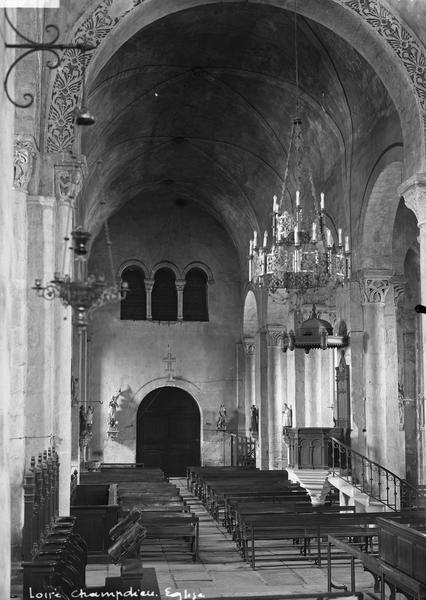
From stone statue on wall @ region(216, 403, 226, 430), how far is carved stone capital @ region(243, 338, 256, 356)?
2.04 metres

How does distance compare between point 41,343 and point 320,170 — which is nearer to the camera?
point 41,343

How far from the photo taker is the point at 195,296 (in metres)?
30.2

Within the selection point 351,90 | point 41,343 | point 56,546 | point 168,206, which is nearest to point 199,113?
point 351,90

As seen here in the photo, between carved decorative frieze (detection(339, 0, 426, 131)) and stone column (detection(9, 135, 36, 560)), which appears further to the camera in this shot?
carved decorative frieze (detection(339, 0, 426, 131))

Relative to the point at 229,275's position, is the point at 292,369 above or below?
below

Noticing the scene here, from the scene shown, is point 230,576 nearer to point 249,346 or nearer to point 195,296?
point 249,346

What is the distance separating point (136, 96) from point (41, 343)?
32.3 ft

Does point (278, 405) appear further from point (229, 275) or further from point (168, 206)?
point (168, 206)

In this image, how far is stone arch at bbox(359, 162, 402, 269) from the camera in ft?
55.6

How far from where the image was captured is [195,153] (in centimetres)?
2498

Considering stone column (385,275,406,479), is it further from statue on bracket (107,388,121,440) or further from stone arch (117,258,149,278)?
stone arch (117,258,149,278)

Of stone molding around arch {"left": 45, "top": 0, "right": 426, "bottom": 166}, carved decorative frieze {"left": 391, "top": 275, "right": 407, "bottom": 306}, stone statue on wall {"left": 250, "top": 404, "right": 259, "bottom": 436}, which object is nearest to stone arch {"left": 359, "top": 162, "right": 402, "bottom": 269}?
carved decorative frieze {"left": 391, "top": 275, "right": 407, "bottom": 306}

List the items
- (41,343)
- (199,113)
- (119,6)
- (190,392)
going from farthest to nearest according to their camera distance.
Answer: (190,392), (199,113), (119,6), (41,343)

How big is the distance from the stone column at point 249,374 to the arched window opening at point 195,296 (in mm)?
1778
